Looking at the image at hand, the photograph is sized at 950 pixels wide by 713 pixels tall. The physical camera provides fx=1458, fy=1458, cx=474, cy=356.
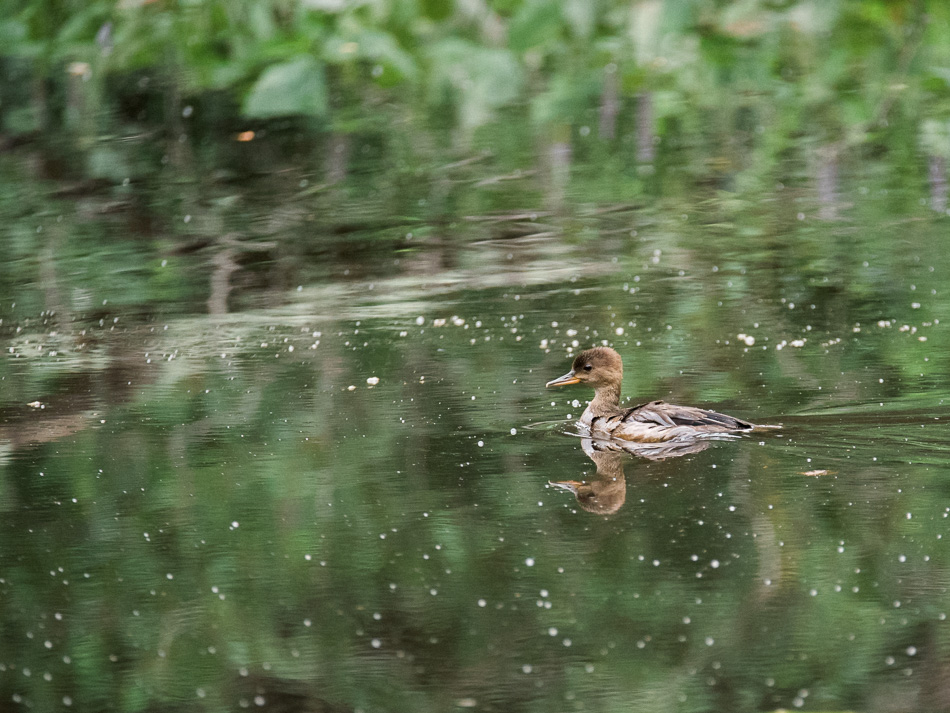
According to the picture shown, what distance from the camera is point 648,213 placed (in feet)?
32.7

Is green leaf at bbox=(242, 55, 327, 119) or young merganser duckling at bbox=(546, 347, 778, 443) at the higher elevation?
green leaf at bbox=(242, 55, 327, 119)

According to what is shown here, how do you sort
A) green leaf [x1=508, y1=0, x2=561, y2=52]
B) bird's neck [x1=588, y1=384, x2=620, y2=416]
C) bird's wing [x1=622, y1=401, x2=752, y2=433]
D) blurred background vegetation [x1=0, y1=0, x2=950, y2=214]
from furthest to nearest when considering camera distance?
blurred background vegetation [x1=0, y1=0, x2=950, y2=214]
green leaf [x1=508, y1=0, x2=561, y2=52]
bird's neck [x1=588, y1=384, x2=620, y2=416]
bird's wing [x1=622, y1=401, x2=752, y2=433]

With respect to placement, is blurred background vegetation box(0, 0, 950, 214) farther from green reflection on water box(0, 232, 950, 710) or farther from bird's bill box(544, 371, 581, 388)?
bird's bill box(544, 371, 581, 388)

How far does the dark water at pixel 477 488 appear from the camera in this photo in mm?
4008

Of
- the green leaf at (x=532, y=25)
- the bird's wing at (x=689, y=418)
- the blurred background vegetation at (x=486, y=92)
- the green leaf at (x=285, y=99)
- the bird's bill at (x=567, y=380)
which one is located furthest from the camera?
the green leaf at (x=285, y=99)

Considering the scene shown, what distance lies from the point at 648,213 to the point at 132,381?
4.13 metres

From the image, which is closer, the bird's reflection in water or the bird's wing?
the bird's reflection in water

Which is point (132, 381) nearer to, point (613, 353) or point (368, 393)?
point (368, 393)

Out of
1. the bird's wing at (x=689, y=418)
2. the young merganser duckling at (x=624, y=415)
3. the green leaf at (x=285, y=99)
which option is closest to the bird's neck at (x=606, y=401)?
the young merganser duckling at (x=624, y=415)

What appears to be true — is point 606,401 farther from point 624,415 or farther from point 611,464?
point 611,464

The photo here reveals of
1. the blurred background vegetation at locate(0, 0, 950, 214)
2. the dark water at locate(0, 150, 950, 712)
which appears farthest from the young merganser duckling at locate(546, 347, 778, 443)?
the blurred background vegetation at locate(0, 0, 950, 214)

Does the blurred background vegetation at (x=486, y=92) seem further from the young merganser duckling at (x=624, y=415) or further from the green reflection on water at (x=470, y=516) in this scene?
the young merganser duckling at (x=624, y=415)

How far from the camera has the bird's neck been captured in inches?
247

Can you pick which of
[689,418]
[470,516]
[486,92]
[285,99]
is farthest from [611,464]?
[285,99]
